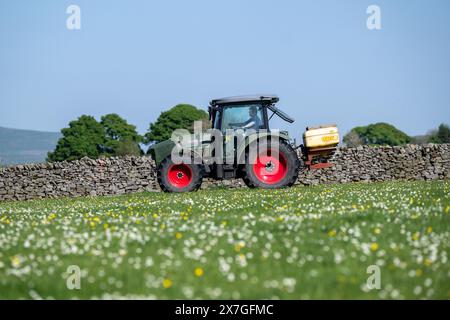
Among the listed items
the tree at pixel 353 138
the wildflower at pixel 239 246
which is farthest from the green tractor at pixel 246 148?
the tree at pixel 353 138

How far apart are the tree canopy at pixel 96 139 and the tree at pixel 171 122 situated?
11.0 feet

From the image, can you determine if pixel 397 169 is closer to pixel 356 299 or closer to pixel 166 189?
pixel 166 189

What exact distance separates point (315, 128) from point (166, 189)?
5.87 m

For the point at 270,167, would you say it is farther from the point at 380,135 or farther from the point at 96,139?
the point at 380,135

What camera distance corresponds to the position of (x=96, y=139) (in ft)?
257

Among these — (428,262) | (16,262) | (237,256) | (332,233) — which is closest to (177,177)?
(332,233)

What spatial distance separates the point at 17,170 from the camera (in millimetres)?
32719

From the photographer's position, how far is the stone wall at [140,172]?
105 feet

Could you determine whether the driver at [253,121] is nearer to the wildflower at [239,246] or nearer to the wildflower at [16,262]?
the wildflower at [239,246]

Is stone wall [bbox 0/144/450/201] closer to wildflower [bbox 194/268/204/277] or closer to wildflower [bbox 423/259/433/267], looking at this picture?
wildflower [bbox 423/259/433/267]

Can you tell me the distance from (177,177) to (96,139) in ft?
192
